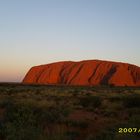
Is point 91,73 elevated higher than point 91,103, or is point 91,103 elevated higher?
point 91,103

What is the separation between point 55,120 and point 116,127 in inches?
91.2

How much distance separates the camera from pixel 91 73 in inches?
4232

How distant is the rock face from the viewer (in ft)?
332

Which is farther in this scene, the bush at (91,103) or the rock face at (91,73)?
the rock face at (91,73)

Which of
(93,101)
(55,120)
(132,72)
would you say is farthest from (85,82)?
(55,120)

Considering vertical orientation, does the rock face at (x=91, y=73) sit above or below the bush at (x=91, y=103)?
below

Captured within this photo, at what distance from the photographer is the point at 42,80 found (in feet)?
392

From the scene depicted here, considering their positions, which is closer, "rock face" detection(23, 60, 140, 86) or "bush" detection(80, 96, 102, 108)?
"bush" detection(80, 96, 102, 108)

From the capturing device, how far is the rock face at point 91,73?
101344 millimetres

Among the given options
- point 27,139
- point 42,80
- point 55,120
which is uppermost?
point 27,139

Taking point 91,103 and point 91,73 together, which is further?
point 91,73

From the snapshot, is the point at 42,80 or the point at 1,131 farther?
the point at 42,80

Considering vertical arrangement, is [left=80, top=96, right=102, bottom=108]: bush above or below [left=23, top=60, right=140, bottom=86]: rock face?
above

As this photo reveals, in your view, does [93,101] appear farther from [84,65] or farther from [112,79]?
[84,65]
